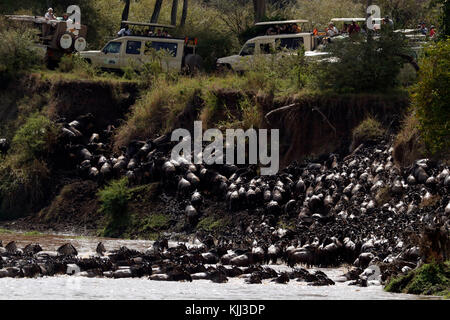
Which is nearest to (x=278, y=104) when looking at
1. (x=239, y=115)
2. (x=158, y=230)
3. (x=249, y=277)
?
(x=239, y=115)

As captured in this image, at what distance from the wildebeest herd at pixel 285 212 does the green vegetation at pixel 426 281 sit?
45 cm

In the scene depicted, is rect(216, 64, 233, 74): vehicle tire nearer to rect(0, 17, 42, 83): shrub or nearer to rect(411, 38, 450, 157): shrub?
rect(0, 17, 42, 83): shrub

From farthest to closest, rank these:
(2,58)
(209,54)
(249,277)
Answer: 1. (209,54)
2. (2,58)
3. (249,277)

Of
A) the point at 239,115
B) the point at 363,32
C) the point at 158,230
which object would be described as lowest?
the point at 158,230

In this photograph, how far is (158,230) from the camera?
31172mm

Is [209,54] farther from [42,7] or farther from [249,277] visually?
[249,277]

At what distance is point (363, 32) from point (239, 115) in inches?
178

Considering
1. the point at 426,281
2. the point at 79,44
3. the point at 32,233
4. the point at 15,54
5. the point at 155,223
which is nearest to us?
the point at 426,281

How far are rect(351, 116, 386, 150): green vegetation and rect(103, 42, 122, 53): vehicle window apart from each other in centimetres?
1331

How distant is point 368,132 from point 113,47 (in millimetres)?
14103

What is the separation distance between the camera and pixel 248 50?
40.3 metres

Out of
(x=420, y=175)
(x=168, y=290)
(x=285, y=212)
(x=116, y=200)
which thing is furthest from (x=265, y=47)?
(x=168, y=290)

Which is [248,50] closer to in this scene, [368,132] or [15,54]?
[15,54]

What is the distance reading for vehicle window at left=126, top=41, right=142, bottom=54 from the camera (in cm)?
4097
